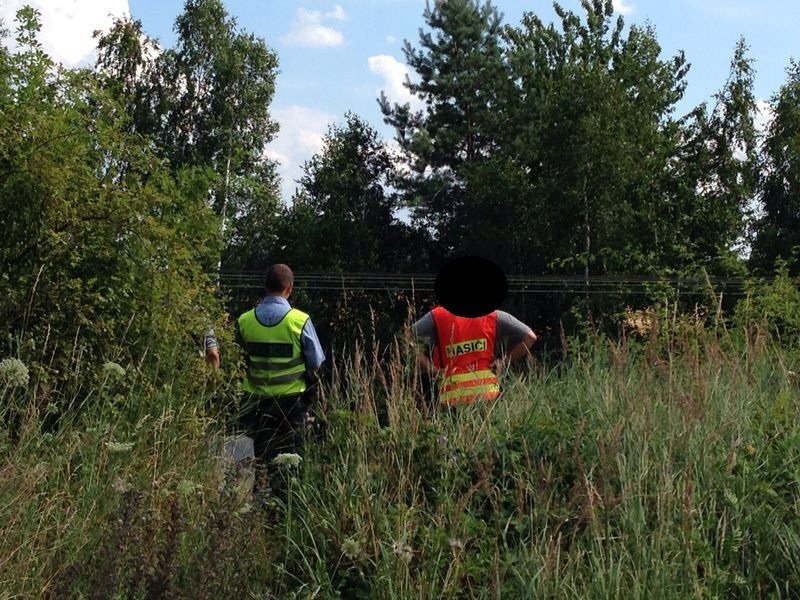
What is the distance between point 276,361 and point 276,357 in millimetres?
28

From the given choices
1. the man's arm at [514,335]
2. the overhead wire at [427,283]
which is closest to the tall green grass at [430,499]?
the man's arm at [514,335]

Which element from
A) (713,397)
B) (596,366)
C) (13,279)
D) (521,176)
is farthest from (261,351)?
(521,176)

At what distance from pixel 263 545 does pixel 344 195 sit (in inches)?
1647

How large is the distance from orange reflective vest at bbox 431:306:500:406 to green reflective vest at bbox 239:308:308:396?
82cm

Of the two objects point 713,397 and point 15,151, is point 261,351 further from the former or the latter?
point 713,397

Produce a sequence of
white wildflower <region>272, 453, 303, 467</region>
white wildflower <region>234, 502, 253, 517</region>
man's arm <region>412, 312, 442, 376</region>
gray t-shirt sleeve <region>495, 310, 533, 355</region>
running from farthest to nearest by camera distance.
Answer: gray t-shirt sleeve <region>495, 310, 533, 355</region> → man's arm <region>412, 312, 442, 376</region> → white wildflower <region>272, 453, 303, 467</region> → white wildflower <region>234, 502, 253, 517</region>

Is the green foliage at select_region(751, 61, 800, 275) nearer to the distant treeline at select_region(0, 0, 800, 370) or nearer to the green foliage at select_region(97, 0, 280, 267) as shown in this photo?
the distant treeline at select_region(0, 0, 800, 370)

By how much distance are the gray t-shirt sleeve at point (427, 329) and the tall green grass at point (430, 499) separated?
62cm

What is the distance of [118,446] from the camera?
4.32m

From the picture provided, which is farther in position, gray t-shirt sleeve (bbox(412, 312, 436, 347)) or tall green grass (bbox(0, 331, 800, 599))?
gray t-shirt sleeve (bbox(412, 312, 436, 347))

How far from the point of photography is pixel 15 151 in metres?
5.37

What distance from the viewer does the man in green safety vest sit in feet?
20.3

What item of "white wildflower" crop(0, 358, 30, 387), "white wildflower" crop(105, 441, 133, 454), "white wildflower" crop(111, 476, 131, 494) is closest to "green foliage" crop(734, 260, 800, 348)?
"white wildflower" crop(105, 441, 133, 454)

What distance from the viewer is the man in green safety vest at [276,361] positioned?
6199 millimetres
